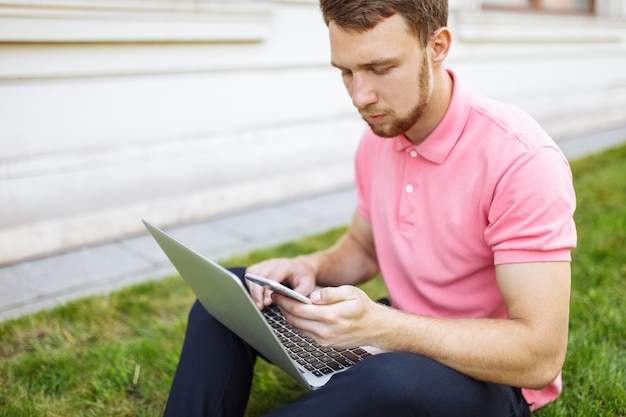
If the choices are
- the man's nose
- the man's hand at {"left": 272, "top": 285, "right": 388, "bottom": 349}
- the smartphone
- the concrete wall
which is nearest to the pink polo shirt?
the man's nose

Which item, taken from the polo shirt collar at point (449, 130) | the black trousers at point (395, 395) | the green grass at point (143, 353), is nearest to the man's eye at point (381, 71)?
the polo shirt collar at point (449, 130)

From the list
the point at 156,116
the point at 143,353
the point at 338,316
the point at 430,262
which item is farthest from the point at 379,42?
the point at 156,116

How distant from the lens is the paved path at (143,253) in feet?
10.7

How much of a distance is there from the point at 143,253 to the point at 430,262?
2.35 metres

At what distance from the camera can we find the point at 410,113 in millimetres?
1802

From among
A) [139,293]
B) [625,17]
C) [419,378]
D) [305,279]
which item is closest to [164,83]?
[139,293]

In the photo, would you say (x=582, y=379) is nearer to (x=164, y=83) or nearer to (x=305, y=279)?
(x=305, y=279)

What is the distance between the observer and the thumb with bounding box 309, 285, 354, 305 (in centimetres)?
150

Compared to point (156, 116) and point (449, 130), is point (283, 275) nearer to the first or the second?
point (449, 130)

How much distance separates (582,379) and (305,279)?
3.62ft

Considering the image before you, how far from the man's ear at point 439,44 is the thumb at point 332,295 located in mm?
705

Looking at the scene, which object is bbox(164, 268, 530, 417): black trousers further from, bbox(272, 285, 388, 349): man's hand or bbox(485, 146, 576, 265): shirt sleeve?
bbox(485, 146, 576, 265): shirt sleeve

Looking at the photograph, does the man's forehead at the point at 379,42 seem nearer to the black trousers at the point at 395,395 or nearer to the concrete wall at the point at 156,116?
the black trousers at the point at 395,395

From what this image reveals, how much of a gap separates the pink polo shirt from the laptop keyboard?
28 centimetres
